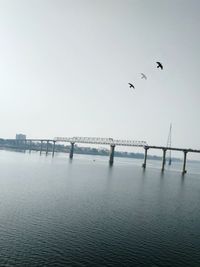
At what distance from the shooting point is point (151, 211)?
172ft

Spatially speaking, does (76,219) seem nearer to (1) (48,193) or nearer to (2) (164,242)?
(2) (164,242)

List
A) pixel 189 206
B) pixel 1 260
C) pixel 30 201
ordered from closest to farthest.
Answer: pixel 1 260 < pixel 30 201 < pixel 189 206

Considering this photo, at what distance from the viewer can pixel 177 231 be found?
40.7m

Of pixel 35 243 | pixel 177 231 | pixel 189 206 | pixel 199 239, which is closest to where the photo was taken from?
pixel 35 243

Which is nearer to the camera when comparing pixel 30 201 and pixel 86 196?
pixel 30 201

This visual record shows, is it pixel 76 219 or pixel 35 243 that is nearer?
pixel 35 243

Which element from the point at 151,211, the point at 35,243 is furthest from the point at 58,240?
the point at 151,211

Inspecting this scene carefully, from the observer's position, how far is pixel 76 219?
4216 centimetres

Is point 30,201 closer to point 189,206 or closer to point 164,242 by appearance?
point 164,242

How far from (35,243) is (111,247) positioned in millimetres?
8027

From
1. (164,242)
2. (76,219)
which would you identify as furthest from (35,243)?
(164,242)

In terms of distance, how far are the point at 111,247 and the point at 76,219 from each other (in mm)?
11289

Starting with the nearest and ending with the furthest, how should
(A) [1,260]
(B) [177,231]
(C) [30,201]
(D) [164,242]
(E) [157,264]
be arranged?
(A) [1,260] < (E) [157,264] < (D) [164,242] < (B) [177,231] < (C) [30,201]

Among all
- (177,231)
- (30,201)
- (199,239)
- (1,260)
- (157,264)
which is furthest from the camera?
(30,201)
